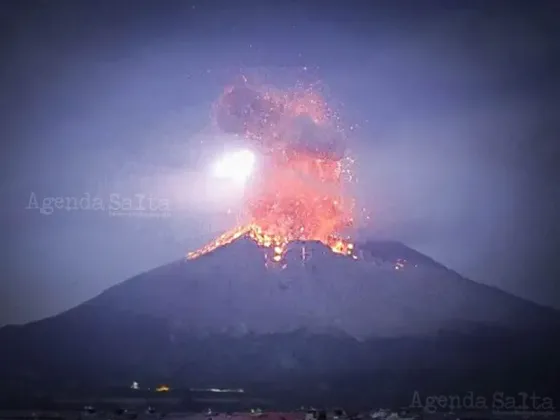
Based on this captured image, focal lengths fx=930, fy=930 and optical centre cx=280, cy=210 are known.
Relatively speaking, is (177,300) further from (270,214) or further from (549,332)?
(549,332)

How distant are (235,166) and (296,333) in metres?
0.76

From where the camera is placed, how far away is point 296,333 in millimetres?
3930

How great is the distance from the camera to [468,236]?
3.97 m

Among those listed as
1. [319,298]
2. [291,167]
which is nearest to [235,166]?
[291,167]

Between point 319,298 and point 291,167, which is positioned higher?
point 291,167

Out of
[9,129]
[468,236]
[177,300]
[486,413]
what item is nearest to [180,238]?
[177,300]

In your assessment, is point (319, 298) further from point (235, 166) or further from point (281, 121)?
point (281, 121)

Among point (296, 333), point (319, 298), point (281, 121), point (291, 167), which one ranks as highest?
point (281, 121)

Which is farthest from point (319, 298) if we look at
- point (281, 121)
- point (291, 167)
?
point (281, 121)

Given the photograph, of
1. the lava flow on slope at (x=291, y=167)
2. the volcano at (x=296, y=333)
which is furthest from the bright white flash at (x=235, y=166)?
the volcano at (x=296, y=333)

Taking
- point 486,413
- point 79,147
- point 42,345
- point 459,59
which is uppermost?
point 459,59

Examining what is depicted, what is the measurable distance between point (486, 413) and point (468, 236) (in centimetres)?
75

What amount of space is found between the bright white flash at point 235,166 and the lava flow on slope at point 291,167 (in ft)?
0.15

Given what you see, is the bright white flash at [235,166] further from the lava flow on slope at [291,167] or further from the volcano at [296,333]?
the volcano at [296,333]
